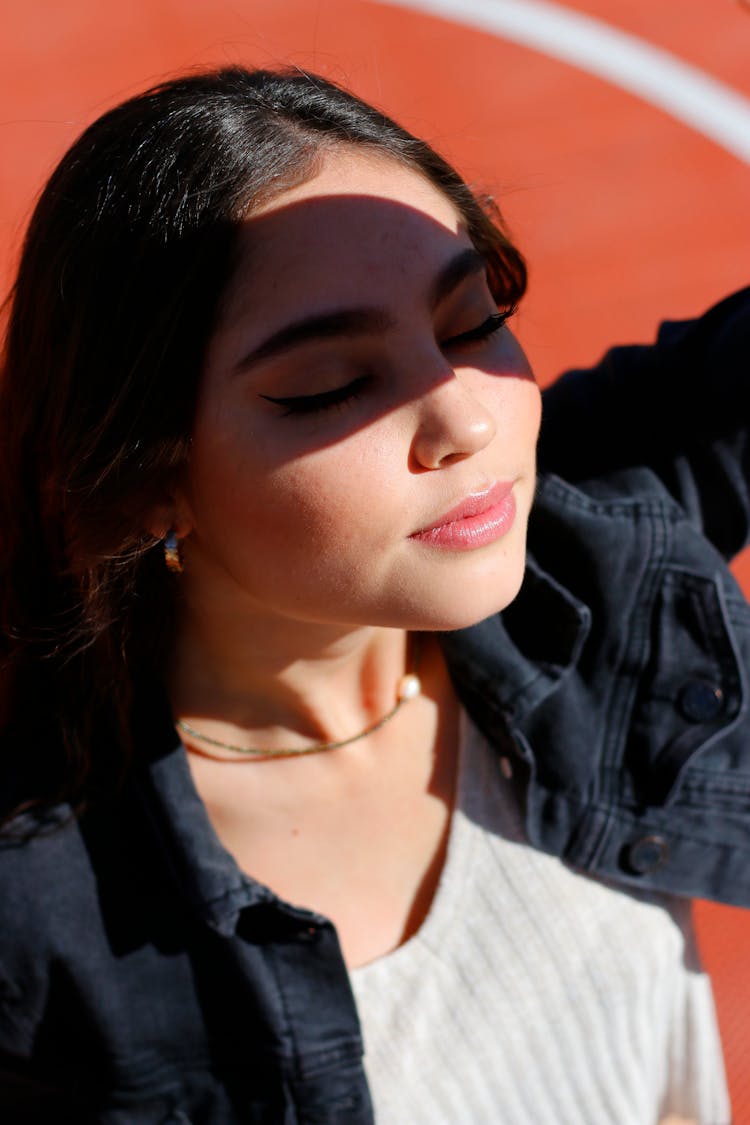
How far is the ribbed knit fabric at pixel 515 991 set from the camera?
1.77 m

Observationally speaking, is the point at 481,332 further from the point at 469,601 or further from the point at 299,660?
the point at 299,660

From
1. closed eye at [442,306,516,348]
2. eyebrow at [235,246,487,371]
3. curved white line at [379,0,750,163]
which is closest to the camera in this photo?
eyebrow at [235,246,487,371]

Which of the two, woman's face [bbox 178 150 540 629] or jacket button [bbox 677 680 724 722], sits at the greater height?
woman's face [bbox 178 150 540 629]

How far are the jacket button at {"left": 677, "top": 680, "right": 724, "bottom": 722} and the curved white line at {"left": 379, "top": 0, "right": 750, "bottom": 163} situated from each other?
2.84 metres

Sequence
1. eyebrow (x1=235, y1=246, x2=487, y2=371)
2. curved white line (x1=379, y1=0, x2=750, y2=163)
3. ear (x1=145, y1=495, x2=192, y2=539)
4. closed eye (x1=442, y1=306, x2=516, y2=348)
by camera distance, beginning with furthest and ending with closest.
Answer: curved white line (x1=379, y1=0, x2=750, y2=163)
ear (x1=145, y1=495, x2=192, y2=539)
closed eye (x1=442, y1=306, x2=516, y2=348)
eyebrow (x1=235, y1=246, x2=487, y2=371)

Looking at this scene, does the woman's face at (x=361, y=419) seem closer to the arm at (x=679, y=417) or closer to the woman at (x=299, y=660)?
the woman at (x=299, y=660)

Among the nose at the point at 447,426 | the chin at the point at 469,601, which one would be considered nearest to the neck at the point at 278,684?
the chin at the point at 469,601

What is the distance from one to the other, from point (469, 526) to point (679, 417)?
619mm

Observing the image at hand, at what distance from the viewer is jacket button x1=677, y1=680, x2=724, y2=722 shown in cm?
183

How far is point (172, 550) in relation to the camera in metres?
1.70

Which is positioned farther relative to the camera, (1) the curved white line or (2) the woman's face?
(1) the curved white line

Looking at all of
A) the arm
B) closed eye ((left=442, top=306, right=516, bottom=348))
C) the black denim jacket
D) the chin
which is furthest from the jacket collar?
closed eye ((left=442, top=306, right=516, bottom=348))

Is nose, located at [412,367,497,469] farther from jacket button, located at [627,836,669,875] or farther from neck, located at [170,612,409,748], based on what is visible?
jacket button, located at [627,836,669,875]

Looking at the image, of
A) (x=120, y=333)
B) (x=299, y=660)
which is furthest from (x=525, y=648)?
(x=120, y=333)
